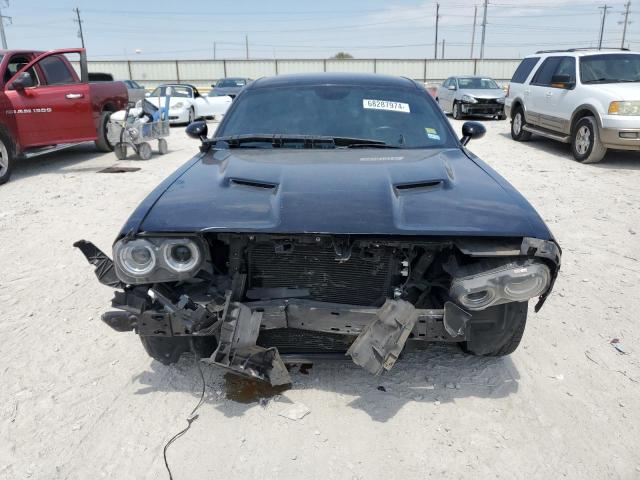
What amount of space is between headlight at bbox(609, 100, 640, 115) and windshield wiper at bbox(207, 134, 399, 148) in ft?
21.9

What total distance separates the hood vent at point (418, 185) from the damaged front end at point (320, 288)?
33 cm

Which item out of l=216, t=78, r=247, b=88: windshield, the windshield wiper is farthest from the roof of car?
l=216, t=78, r=247, b=88: windshield

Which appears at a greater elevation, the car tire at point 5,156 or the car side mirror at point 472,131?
the car side mirror at point 472,131

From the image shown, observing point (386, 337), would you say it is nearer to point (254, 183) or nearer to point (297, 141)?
point (254, 183)

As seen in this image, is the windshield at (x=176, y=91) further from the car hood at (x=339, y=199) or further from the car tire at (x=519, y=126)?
the car hood at (x=339, y=199)

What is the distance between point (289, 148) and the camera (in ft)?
10.7

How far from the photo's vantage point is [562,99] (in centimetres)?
942

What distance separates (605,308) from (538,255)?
1856mm

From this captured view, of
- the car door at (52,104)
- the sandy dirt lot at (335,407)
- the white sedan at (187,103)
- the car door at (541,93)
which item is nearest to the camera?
the sandy dirt lot at (335,407)

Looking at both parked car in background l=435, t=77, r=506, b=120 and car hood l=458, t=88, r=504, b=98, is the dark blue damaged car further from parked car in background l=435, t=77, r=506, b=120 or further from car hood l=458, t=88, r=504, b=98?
car hood l=458, t=88, r=504, b=98

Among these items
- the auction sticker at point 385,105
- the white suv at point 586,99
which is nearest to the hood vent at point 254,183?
the auction sticker at point 385,105

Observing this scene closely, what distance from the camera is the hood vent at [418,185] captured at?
256 centimetres

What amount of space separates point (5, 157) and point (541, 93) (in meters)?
9.91

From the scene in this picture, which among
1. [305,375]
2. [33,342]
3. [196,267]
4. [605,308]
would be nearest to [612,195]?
[605,308]
